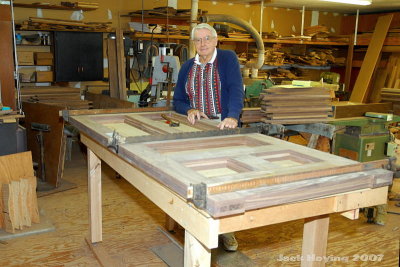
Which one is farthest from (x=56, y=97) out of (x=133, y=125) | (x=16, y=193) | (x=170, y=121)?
(x=170, y=121)

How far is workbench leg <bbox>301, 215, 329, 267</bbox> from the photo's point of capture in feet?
5.84

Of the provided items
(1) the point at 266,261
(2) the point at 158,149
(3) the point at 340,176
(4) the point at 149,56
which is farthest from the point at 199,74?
(4) the point at 149,56

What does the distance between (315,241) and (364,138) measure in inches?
72.3

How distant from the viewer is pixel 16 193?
306 centimetres

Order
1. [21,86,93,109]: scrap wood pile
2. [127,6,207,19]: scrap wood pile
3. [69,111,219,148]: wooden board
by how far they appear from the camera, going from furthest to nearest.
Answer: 1. [127,6,207,19]: scrap wood pile
2. [21,86,93,109]: scrap wood pile
3. [69,111,219,148]: wooden board

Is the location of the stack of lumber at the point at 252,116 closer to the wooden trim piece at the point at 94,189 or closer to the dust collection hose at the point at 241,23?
the dust collection hose at the point at 241,23

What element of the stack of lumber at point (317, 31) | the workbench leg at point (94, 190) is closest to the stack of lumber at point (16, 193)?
the workbench leg at point (94, 190)

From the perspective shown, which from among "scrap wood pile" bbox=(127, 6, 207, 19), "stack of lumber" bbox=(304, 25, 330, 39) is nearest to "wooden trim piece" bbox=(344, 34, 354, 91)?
"stack of lumber" bbox=(304, 25, 330, 39)

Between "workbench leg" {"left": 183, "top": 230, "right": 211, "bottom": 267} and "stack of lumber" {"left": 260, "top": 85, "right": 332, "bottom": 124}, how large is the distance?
2013mm

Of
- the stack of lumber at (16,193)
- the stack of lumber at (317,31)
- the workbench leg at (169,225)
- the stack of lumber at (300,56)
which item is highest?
the stack of lumber at (317,31)

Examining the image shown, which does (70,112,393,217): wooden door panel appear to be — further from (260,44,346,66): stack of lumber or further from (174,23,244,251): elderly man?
(260,44,346,66): stack of lumber

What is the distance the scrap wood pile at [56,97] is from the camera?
183 inches

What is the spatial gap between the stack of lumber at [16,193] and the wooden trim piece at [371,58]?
5954 mm

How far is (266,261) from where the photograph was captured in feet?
9.15
